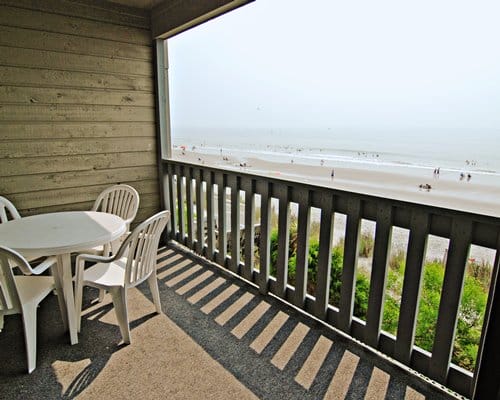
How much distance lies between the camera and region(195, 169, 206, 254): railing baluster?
3.36m

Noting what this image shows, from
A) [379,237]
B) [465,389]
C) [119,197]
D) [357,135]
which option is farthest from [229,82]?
[465,389]

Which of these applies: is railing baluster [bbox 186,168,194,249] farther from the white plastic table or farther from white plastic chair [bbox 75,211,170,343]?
white plastic chair [bbox 75,211,170,343]

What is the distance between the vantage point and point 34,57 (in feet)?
9.58

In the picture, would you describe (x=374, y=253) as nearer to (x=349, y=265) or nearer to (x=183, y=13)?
(x=349, y=265)

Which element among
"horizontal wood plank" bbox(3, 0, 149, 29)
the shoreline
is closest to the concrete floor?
the shoreline

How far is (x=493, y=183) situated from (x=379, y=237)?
642 mm

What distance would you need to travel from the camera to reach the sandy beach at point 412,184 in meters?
1.55

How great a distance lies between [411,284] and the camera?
188cm

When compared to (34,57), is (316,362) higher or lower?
lower

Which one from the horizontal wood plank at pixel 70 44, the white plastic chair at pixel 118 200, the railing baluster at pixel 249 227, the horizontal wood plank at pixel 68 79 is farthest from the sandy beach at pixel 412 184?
the horizontal wood plank at pixel 70 44

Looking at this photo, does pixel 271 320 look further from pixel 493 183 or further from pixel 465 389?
pixel 493 183

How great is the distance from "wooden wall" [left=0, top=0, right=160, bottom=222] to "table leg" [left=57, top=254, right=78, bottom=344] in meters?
1.32

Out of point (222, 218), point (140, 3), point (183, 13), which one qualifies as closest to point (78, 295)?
point (222, 218)

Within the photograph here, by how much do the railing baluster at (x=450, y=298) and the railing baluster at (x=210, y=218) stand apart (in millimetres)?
2064
